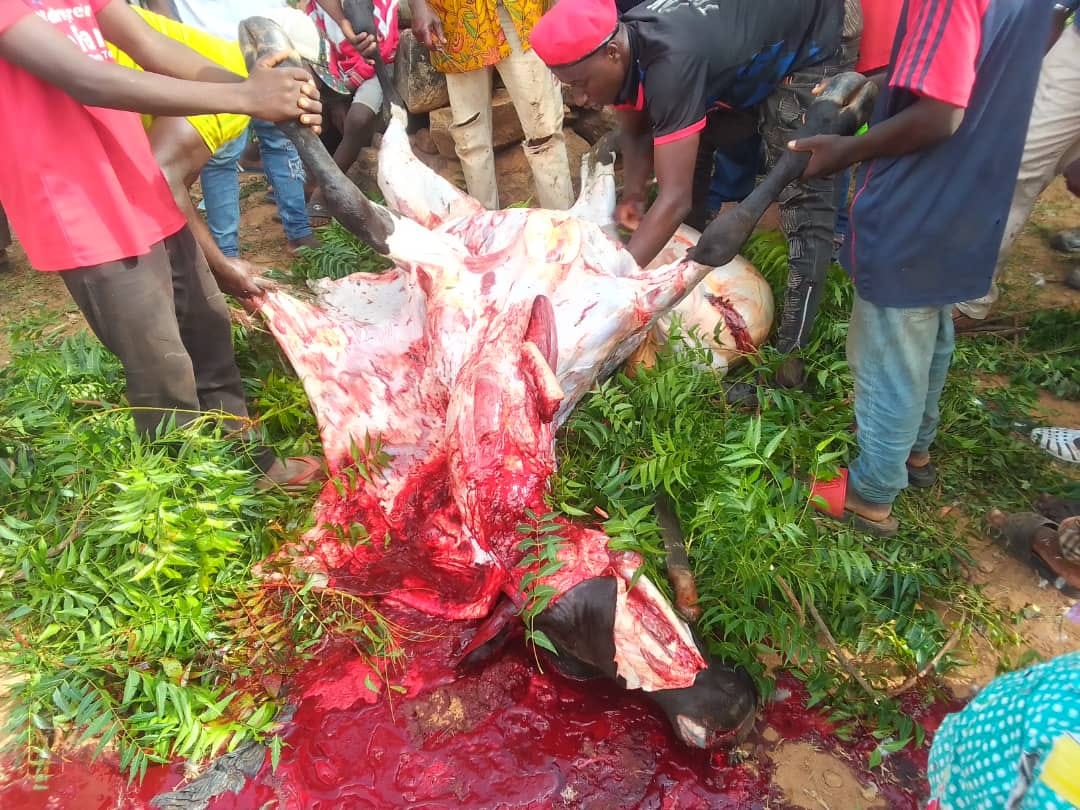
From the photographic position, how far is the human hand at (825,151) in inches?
83.3

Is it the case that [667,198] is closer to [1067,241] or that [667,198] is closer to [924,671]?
[924,671]

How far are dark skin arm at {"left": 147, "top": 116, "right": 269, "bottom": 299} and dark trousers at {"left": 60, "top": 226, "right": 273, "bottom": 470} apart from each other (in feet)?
0.32

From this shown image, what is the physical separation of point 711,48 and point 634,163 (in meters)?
0.92

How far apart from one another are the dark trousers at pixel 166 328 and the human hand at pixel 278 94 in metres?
0.67

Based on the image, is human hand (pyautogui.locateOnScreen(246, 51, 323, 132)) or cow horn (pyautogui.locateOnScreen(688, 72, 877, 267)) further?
cow horn (pyautogui.locateOnScreen(688, 72, 877, 267))

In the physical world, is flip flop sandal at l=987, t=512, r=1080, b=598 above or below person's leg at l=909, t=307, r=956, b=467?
below

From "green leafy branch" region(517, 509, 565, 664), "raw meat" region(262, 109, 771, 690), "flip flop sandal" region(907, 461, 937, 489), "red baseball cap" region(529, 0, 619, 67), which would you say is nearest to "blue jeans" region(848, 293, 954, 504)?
"flip flop sandal" region(907, 461, 937, 489)

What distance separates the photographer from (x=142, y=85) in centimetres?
196

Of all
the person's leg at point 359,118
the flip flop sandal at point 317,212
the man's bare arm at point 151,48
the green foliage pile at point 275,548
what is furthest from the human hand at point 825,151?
the flip flop sandal at point 317,212

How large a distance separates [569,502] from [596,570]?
419mm

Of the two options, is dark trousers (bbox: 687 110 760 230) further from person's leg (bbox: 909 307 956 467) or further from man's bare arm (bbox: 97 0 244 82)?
man's bare arm (bbox: 97 0 244 82)

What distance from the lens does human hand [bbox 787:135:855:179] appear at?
6.94 feet

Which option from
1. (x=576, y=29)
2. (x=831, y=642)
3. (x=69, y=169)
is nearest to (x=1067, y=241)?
(x=576, y=29)

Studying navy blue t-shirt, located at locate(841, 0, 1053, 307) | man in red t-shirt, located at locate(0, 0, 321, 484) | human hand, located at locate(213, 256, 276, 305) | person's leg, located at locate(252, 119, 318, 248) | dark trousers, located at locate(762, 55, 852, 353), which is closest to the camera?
navy blue t-shirt, located at locate(841, 0, 1053, 307)
